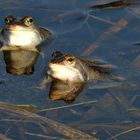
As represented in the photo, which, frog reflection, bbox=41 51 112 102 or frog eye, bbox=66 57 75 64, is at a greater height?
frog eye, bbox=66 57 75 64

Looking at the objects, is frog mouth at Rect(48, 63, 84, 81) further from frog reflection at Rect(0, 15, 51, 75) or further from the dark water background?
frog reflection at Rect(0, 15, 51, 75)

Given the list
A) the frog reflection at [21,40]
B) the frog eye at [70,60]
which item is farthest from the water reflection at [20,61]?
the frog eye at [70,60]

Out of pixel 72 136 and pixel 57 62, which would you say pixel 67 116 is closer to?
pixel 72 136

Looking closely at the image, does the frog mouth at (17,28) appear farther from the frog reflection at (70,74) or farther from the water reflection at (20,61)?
the frog reflection at (70,74)

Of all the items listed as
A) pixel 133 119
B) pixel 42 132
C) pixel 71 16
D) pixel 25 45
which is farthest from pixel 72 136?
pixel 71 16

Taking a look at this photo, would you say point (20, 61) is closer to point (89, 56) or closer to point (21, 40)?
point (21, 40)

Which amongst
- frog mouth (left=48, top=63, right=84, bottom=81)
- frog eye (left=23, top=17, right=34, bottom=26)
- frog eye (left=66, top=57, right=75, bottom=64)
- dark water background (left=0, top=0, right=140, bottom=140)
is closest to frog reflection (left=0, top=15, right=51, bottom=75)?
frog eye (left=23, top=17, right=34, bottom=26)

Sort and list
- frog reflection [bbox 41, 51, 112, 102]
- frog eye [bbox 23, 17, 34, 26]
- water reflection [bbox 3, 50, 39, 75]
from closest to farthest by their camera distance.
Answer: frog reflection [bbox 41, 51, 112, 102] → water reflection [bbox 3, 50, 39, 75] → frog eye [bbox 23, 17, 34, 26]
